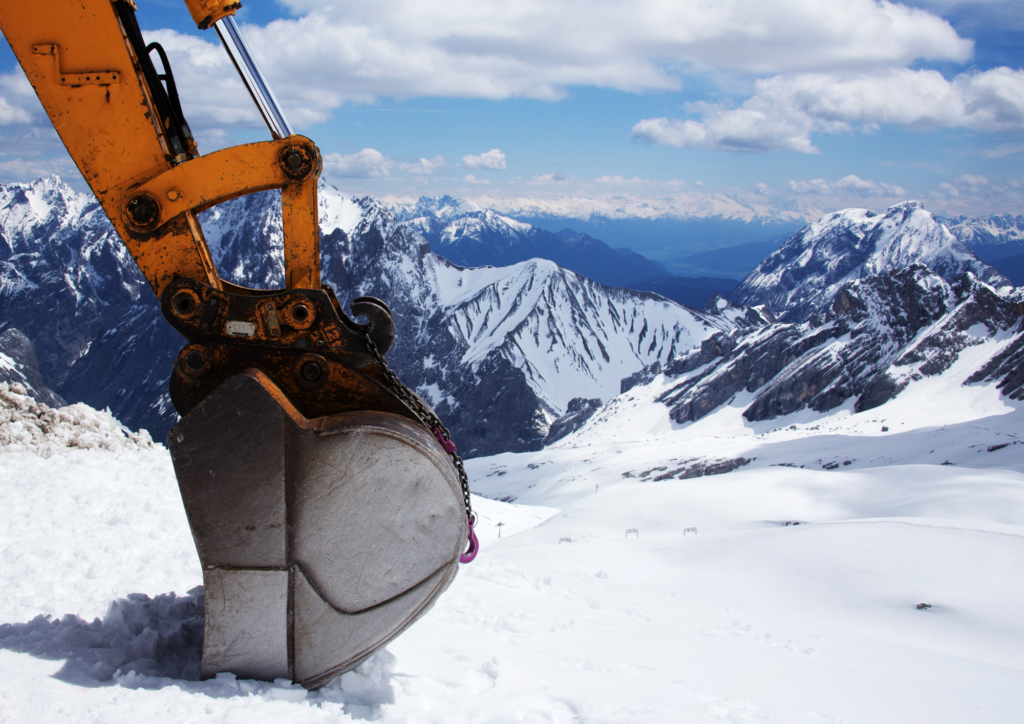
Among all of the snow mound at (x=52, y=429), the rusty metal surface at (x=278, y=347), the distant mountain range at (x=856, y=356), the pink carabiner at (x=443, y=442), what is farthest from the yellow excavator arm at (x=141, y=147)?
the distant mountain range at (x=856, y=356)

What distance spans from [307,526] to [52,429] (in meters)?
8.66

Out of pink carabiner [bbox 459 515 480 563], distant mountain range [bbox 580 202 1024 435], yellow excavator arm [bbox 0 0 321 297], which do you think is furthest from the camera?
distant mountain range [bbox 580 202 1024 435]

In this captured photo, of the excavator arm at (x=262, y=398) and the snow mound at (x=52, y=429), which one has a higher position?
the excavator arm at (x=262, y=398)

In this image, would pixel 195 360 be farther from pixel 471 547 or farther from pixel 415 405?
pixel 471 547

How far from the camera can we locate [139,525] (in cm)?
768

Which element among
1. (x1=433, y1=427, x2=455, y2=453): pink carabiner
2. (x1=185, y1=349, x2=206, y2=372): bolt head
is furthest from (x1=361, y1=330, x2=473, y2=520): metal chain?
(x1=185, y1=349, x2=206, y2=372): bolt head

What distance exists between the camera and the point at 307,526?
4.15 meters

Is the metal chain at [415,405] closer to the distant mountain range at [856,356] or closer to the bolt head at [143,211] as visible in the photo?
the bolt head at [143,211]

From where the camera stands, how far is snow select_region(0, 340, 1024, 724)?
4426 millimetres

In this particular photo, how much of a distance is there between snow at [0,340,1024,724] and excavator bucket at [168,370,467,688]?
0.35m

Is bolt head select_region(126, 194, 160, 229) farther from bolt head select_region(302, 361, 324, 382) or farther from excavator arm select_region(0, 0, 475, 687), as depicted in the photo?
bolt head select_region(302, 361, 324, 382)

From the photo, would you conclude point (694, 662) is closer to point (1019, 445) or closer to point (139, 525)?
point (139, 525)

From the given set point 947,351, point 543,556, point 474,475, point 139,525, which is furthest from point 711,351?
point 139,525

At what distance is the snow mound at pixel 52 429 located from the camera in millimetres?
9438
